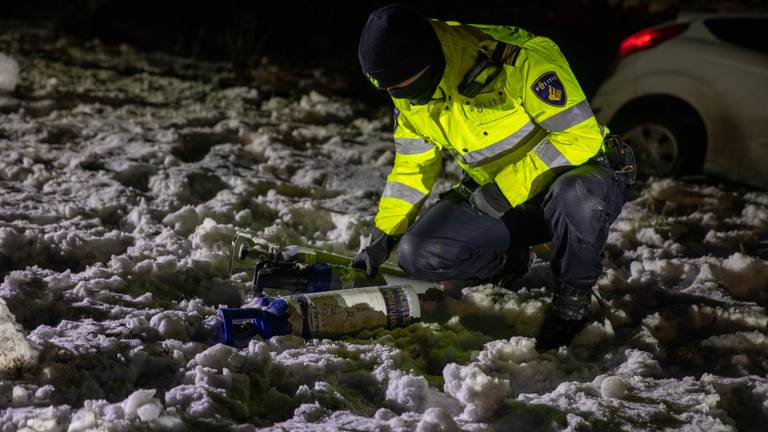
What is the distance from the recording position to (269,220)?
4.04 m

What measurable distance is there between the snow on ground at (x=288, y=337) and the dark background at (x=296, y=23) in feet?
12.7

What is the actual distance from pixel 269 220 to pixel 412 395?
1.96 metres

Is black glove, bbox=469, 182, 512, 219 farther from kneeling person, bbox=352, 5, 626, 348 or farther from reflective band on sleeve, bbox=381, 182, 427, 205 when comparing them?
reflective band on sleeve, bbox=381, 182, 427, 205

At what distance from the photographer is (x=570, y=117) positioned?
8.86ft

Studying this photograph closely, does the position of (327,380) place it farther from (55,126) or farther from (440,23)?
(55,126)

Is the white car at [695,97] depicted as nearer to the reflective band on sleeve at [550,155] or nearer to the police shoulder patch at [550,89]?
the reflective band on sleeve at [550,155]

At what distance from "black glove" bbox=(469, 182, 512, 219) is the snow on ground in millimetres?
402

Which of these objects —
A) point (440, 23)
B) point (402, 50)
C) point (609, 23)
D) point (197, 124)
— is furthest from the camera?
point (609, 23)

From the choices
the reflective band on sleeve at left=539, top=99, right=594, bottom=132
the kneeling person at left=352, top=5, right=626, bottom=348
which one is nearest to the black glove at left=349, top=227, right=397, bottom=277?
the kneeling person at left=352, top=5, right=626, bottom=348

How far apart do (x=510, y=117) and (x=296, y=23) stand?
8175 millimetres

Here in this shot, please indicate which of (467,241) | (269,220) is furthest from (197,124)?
(467,241)

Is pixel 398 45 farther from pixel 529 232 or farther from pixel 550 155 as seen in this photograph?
pixel 529 232

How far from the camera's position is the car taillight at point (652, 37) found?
4984 millimetres

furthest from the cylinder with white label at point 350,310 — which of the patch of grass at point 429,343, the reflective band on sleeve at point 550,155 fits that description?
the reflective band on sleeve at point 550,155
